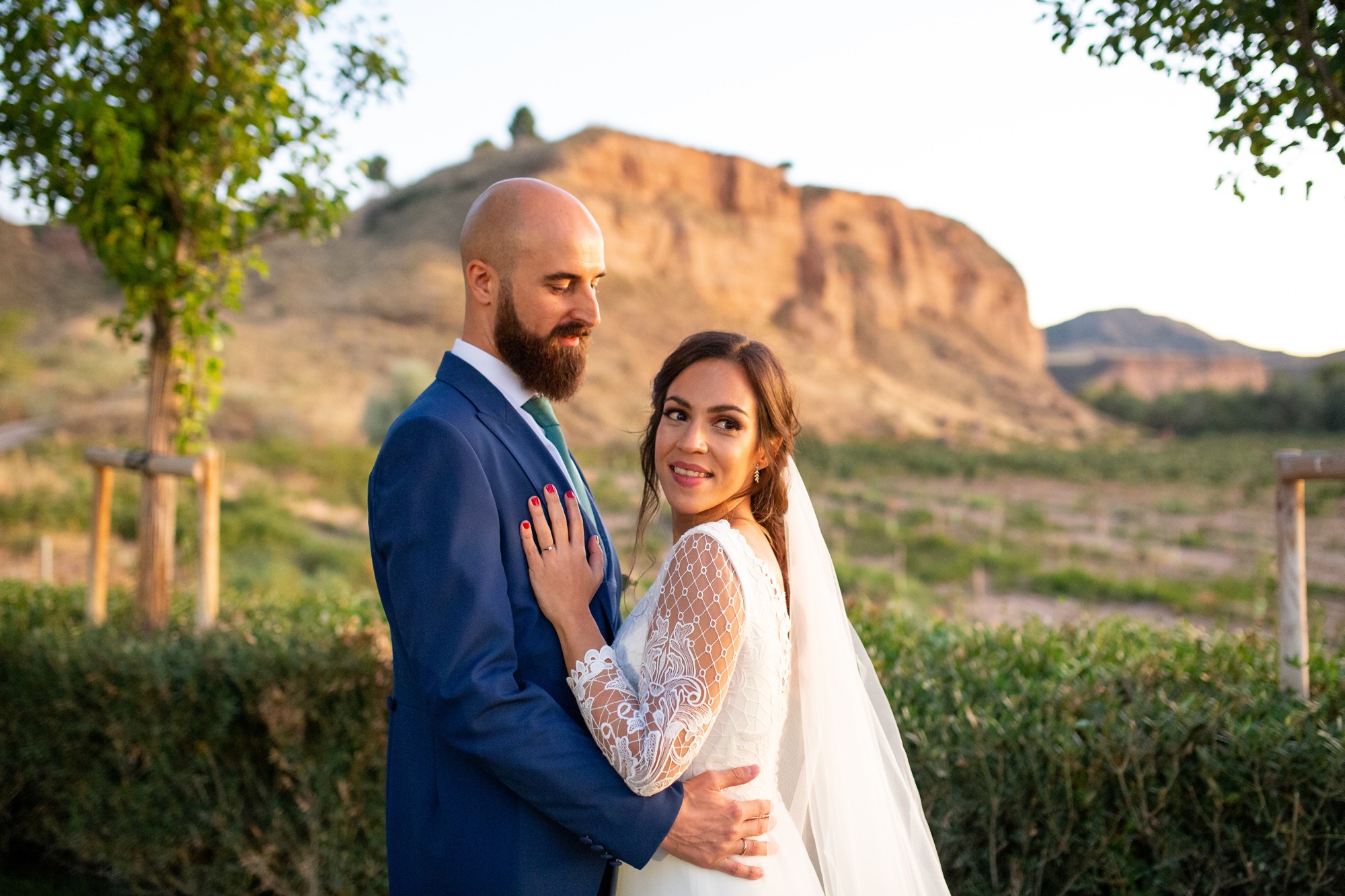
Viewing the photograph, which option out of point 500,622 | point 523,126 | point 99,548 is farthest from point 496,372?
point 523,126

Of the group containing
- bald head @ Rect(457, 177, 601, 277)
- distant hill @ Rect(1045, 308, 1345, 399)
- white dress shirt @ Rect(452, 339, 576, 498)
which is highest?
distant hill @ Rect(1045, 308, 1345, 399)

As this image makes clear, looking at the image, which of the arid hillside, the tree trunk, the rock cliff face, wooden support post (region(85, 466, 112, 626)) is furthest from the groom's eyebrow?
the rock cliff face

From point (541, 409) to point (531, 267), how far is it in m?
0.35

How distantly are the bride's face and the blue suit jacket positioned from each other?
272 mm

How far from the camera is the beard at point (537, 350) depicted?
2.16m

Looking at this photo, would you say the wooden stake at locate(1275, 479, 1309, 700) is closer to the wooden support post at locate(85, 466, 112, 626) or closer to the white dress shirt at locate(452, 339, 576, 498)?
the white dress shirt at locate(452, 339, 576, 498)

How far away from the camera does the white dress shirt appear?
2195 millimetres

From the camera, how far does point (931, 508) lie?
27.5 meters

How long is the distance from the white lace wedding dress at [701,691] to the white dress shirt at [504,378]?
38cm

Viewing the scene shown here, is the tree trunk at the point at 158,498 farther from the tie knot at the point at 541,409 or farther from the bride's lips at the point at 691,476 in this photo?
the bride's lips at the point at 691,476

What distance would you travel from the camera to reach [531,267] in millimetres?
2117

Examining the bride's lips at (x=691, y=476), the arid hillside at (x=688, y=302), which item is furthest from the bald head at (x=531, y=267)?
the arid hillside at (x=688, y=302)

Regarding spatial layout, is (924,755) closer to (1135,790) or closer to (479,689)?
(1135,790)

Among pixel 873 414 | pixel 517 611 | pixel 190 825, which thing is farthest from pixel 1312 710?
pixel 873 414
